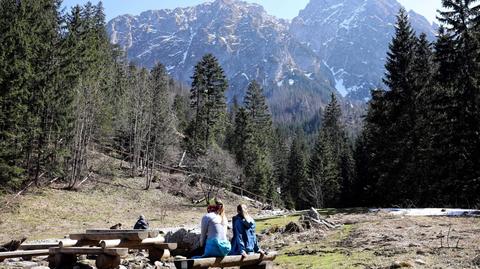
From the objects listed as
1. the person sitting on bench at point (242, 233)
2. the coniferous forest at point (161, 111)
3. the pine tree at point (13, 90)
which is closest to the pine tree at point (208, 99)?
the coniferous forest at point (161, 111)

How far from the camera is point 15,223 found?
23297mm

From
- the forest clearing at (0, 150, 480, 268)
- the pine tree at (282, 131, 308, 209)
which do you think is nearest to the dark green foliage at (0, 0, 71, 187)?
the forest clearing at (0, 150, 480, 268)

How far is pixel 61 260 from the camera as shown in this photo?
11.7m

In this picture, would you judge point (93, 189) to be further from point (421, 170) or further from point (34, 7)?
point (421, 170)

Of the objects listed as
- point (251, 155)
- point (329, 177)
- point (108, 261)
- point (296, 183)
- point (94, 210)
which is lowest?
point (94, 210)

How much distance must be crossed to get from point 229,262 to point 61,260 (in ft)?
16.2

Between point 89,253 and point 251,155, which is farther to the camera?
point 251,155

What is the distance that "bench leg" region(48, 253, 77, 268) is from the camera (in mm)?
11672

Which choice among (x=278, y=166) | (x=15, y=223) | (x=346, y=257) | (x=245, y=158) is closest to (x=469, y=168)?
(x=346, y=257)

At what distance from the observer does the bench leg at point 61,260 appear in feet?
38.3

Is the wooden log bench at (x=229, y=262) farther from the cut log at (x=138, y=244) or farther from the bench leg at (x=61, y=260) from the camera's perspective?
the bench leg at (x=61, y=260)

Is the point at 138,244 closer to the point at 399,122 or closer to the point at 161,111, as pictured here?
the point at 399,122

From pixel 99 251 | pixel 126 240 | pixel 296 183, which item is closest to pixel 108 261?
pixel 99 251

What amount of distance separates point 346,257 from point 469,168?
18.4 metres
